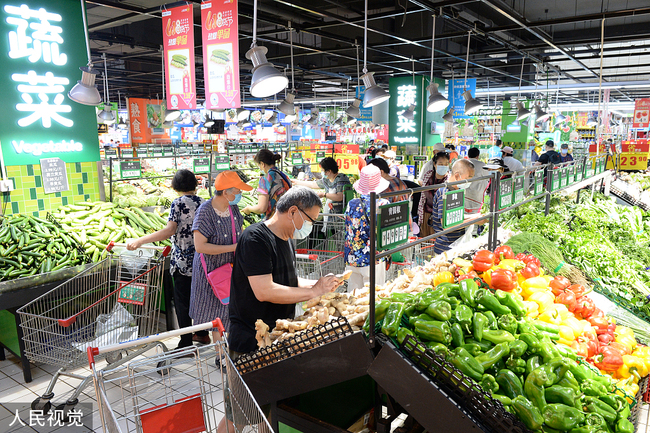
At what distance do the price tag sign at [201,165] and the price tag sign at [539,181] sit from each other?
517cm

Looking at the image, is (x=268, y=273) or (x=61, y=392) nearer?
(x=268, y=273)

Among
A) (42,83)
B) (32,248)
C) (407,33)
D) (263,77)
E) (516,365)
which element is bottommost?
(32,248)

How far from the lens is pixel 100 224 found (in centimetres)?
520

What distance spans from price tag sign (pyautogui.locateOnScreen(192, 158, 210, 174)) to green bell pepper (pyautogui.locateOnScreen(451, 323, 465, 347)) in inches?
244

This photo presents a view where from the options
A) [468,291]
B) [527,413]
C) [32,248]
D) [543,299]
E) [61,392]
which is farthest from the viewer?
[32,248]

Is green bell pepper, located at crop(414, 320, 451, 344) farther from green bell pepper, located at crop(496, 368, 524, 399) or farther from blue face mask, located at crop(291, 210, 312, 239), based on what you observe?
blue face mask, located at crop(291, 210, 312, 239)

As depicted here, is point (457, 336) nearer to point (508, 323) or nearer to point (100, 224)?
point (508, 323)

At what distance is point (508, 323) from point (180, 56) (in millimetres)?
5210

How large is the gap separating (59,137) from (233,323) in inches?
164

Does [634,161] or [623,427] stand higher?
[634,161]

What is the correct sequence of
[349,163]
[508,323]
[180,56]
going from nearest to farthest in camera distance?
[508,323]
[180,56]
[349,163]

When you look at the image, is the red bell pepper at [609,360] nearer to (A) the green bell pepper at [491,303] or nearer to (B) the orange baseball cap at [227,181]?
(A) the green bell pepper at [491,303]

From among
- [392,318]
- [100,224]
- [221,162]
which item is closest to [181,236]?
[100,224]

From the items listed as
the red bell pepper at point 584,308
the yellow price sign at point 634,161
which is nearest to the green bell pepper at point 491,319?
the red bell pepper at point 584,308
